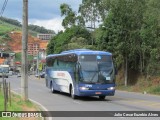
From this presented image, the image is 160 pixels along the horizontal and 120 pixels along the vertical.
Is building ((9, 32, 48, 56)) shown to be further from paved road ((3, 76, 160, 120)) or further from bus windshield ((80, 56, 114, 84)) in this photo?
bus windshield ((80, 56, 114, 84))

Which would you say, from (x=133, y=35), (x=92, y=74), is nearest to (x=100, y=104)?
(x=92, y=74)

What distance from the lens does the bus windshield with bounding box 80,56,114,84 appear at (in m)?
27.6

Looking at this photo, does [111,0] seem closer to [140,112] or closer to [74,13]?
[140,112]

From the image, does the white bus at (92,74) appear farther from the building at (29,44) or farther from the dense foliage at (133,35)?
the building at (29,44)

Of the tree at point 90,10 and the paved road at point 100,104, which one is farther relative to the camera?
the tree at point 90,10

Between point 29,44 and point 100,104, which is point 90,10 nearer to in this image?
point 100,104

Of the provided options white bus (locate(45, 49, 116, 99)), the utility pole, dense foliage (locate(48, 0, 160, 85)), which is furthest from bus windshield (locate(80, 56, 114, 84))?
dense foliage (locate(48, 0, 160, 85))

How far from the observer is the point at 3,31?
97.5m

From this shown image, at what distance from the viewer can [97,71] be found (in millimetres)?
27672

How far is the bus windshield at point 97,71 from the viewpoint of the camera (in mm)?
27625

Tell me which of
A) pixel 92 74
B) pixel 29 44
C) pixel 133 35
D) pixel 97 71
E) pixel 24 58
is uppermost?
pixel 29 44

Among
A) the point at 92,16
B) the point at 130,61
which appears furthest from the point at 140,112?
the point at 92,16

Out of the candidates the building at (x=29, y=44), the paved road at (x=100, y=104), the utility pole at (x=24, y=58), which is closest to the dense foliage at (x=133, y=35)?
the paved road at (x=100, y=104)

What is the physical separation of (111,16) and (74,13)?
95.6ft
